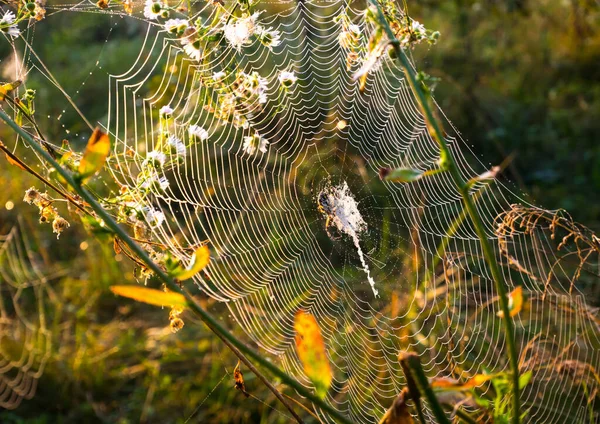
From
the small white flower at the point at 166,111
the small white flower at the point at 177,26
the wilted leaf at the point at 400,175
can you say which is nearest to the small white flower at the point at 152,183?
the small white flower at the point at 166,111

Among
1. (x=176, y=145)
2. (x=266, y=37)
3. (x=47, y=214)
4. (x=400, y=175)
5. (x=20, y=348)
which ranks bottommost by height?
(x=20, y=348)

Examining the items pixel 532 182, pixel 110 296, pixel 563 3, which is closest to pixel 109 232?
pixel 110 296

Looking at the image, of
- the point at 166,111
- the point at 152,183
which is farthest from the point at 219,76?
the point at 152,183

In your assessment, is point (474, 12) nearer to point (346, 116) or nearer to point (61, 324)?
point (346, 116)

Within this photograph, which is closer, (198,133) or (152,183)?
(152,183)

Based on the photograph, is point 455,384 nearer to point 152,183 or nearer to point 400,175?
point 400,175

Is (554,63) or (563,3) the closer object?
(554,63)
